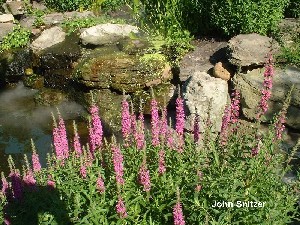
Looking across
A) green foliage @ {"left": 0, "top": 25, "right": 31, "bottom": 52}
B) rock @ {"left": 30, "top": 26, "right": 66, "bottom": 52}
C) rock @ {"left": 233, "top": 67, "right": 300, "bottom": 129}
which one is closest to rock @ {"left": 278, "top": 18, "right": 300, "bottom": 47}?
rock @ {"left": 233, "top": 67, "right": 300, "bottom": 129}

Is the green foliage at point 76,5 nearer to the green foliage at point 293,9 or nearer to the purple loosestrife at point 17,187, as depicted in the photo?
the green foliage at point 293,9

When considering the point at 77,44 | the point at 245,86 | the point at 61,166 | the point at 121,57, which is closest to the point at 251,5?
the point at 245,86

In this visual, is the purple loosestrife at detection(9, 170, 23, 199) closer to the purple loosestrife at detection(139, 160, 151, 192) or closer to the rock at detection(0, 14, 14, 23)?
the purple loosestrife at detection(139, 160, 151, 192)

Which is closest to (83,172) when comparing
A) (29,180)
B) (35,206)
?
(35,206)

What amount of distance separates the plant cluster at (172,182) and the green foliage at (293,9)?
7.24m

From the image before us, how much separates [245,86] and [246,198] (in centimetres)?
427

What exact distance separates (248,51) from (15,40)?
8.58 meters

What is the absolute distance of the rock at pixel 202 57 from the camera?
8945mm

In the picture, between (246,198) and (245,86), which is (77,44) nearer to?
(245,86)

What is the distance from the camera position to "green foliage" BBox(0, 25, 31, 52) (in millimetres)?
13039

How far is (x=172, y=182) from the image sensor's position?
3.79 metres

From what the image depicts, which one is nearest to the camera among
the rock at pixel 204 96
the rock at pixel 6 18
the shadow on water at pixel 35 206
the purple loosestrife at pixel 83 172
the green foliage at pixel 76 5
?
the purple loosestrife at pixel 83 172

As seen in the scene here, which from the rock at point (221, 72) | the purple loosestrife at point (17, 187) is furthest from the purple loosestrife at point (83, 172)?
the rock at point (221, 72)

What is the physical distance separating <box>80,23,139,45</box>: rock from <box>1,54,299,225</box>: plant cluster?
23.6ft
